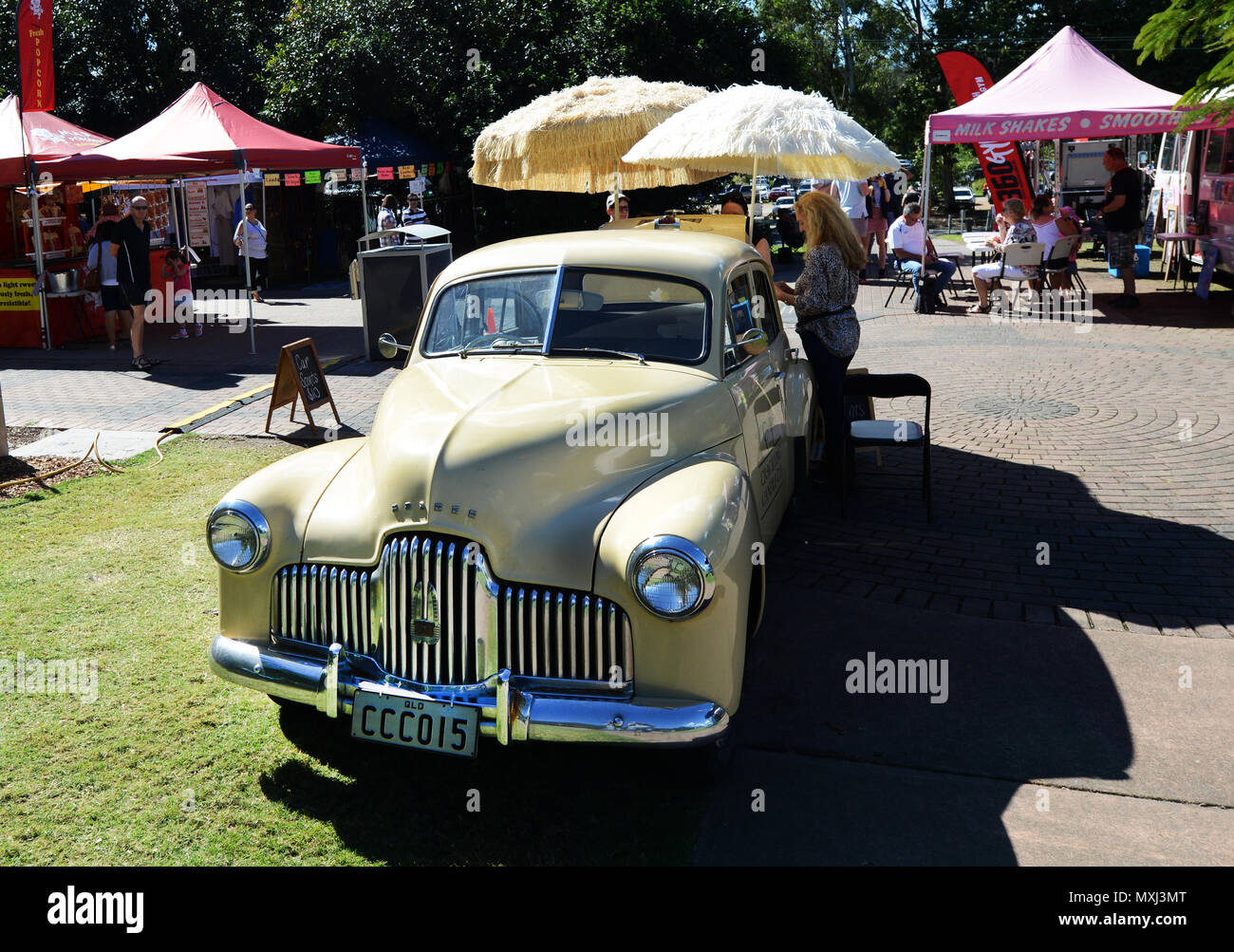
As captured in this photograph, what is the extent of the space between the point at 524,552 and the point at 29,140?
46.7ft

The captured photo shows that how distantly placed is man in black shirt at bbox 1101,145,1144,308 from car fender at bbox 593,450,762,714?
1423 centimetres

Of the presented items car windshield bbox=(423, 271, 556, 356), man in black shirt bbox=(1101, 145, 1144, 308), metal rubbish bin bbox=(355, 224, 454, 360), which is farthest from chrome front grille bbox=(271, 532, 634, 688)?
man in black shirt bbox=(1101, 145, 1144, 308)

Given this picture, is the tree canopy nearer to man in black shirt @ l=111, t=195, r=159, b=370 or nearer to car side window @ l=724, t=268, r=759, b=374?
car side window @ l=724, t=268, r=759, b=374

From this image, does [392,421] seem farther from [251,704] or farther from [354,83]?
[354,83]

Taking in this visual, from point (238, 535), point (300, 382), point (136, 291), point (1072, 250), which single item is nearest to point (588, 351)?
point (238, 535)

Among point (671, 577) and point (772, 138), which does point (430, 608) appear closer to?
point (671, 577)

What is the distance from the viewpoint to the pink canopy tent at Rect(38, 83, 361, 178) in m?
14.4

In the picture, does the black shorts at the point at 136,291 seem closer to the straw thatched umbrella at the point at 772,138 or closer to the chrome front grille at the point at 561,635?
the straw thatched umbrella at the point at 772,138

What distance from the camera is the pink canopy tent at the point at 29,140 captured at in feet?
48.6

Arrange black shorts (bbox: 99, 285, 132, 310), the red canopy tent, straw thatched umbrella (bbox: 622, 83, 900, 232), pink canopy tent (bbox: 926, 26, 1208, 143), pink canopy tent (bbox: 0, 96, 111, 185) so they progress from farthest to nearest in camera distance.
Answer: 1. pink canopy tent (bbox: 926, 26, 1208, 143)
2. pink canopy tent (bbox: 0, 96, 111, 185)
3. black shorts (bbox: 99, 285, 132, 310)
4. the red canopy tent
5. straw thatched umbrella (bbox: 622, 83, 900, 232)

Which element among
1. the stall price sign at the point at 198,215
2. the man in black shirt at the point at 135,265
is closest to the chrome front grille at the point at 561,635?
the man in black shirt at the point at 135,265

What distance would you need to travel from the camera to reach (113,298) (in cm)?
1464
